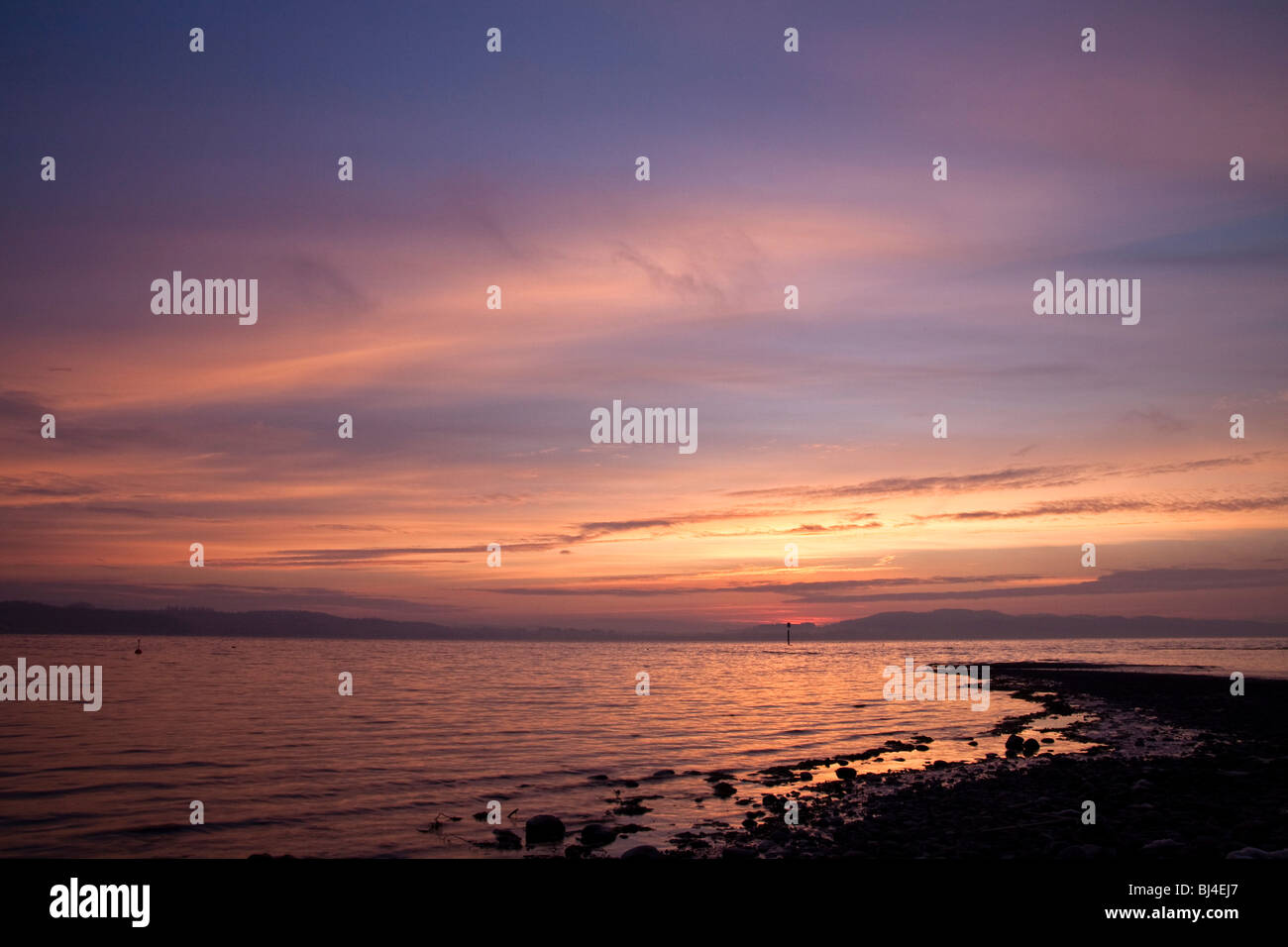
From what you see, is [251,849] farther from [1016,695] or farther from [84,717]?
[1016,695]

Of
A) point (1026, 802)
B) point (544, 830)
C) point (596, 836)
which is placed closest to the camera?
point (596, 836)

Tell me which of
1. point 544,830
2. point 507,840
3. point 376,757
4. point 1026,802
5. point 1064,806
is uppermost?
point 1064,806

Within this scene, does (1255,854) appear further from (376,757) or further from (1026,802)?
(376,757)

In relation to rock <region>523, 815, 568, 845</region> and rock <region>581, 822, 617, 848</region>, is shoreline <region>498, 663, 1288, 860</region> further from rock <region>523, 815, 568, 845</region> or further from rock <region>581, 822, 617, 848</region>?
rock <region>523, 815, 568, 845</region>

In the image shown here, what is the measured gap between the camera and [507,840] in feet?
61.4

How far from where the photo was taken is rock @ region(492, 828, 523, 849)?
18406 millimetres

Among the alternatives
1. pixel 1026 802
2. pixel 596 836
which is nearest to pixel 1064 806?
pixel 1026 802

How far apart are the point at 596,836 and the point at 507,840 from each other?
2.12 m

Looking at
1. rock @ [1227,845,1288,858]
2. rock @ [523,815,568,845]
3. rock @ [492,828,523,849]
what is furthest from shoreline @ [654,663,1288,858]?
rock @ [492,828,523,849]

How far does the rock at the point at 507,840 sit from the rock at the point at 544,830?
255mm

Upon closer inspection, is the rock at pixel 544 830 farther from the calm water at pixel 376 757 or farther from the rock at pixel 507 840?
the calm water at pixel 376 757

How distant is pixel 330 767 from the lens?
29.0m
